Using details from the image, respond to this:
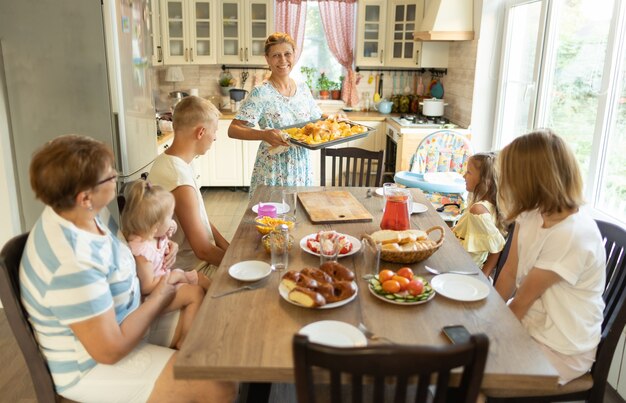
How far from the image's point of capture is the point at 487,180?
2.51 meters

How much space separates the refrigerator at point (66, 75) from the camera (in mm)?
2594

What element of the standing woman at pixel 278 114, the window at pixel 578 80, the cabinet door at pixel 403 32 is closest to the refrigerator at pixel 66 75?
the standing woman at pixel 278 114

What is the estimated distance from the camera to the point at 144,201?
1.66 meters

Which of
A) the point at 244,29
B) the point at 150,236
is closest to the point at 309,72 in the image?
the point at 244,29

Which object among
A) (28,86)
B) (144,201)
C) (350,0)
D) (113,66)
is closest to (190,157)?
(144,201)

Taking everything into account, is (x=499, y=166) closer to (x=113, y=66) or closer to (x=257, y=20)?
(x=113, y=66)

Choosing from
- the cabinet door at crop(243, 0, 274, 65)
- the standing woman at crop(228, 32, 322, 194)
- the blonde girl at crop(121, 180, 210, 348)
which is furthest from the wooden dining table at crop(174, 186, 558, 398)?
the cabinet door at crop(243, 0, 274, 65)

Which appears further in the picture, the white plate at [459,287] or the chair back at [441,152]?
the chair back at [441,152]

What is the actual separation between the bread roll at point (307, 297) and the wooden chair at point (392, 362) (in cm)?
40

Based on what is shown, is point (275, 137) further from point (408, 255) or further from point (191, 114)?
point (408, 255)

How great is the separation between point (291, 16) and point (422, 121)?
6.58 feet

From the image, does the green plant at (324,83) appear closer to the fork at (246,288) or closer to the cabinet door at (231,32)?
the cabinet door at (231,32)

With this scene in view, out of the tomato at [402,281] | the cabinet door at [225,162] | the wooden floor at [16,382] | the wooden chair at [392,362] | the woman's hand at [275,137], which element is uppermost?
the woman's hand at [275,137]

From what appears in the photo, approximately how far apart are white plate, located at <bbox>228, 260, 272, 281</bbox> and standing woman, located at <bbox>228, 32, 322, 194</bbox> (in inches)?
44.0
